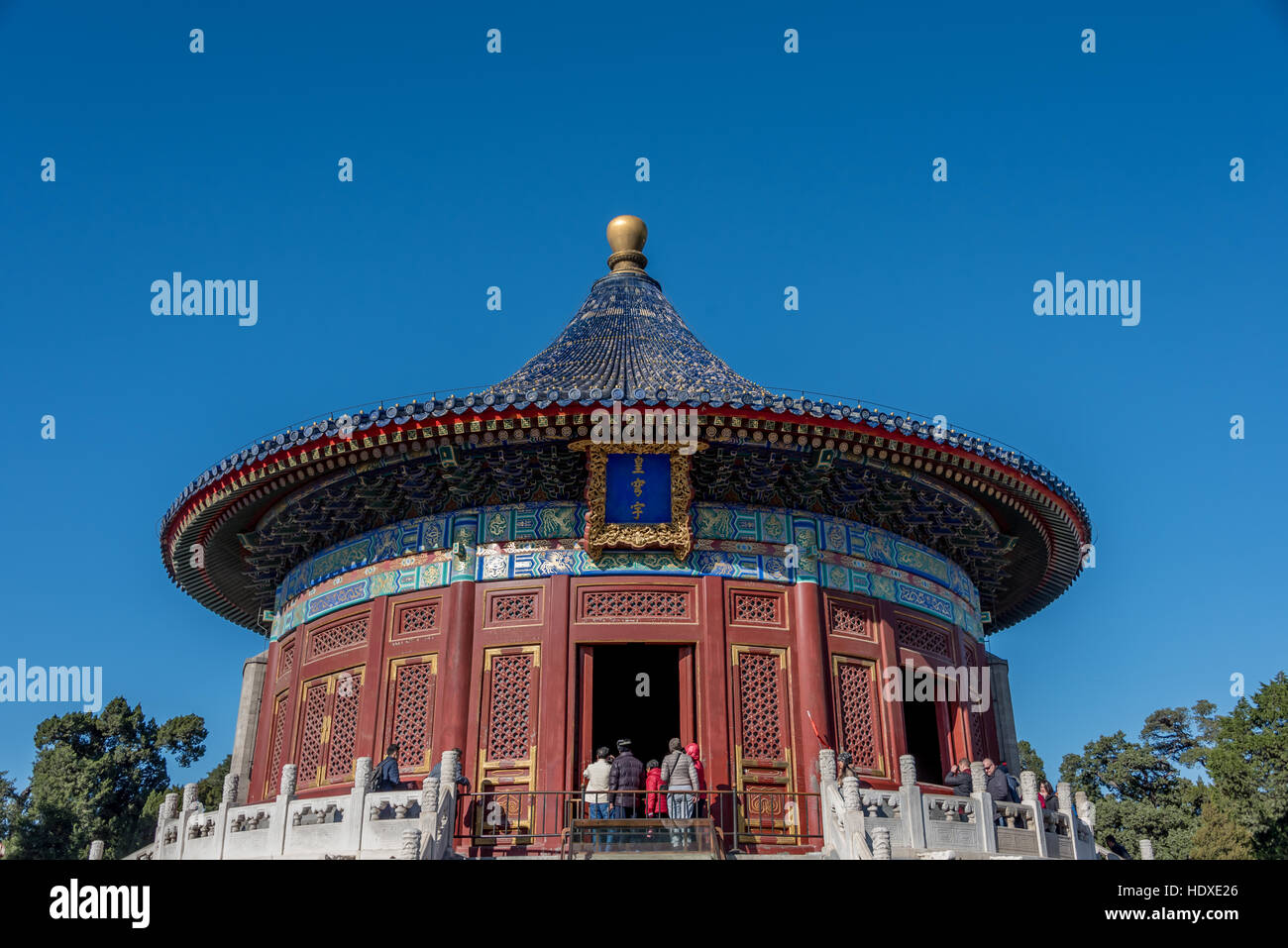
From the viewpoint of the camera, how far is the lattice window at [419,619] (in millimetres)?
14531

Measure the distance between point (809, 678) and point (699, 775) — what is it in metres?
2.14

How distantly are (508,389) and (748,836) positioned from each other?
8100 mm

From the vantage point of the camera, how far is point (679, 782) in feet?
39.3

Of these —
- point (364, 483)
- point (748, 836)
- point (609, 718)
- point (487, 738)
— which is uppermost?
point (364, 483)

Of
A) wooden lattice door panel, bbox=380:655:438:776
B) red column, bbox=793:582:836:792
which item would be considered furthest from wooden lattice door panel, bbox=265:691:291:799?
red column, bbox=793:582:836:792

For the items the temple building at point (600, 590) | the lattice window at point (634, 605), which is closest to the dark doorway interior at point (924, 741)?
the temple building at point (600, 590)

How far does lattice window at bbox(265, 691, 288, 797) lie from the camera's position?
50.9 feet

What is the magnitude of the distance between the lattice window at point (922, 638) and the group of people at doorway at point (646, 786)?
3.85 m

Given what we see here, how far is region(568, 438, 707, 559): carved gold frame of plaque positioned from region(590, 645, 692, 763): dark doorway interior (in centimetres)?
557

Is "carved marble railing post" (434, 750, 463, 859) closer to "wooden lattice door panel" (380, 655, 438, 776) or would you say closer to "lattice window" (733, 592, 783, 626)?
"wooden lattice door panel" (380, 655, 438, 776)

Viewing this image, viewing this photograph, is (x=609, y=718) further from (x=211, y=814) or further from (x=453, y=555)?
(x=211, y=814)

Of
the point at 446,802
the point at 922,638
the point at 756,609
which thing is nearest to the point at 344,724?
the point at 446,802
